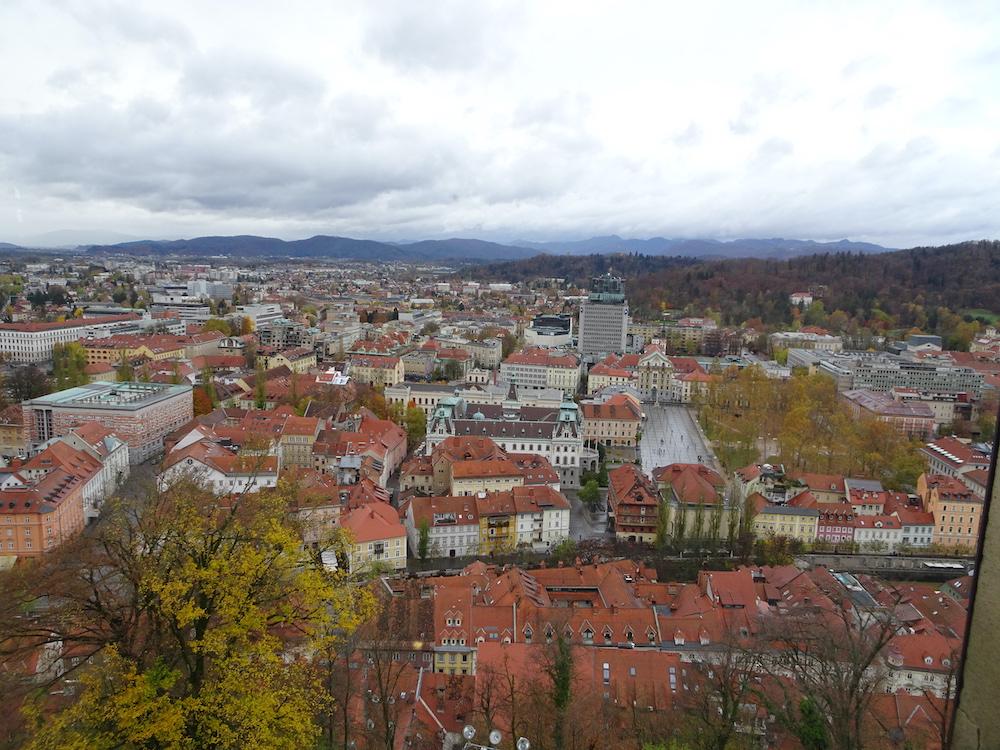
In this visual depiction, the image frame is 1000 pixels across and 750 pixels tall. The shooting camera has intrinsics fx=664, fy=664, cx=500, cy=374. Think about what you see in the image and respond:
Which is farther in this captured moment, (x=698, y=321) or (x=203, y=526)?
(x=698, y=321)

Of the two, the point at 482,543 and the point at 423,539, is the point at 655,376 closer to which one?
the point at 482,543

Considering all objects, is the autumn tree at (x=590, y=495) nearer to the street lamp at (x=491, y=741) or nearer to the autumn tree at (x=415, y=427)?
the autumn tree at (x=415, y=427)

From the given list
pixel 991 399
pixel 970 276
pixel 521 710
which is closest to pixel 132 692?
pixel 521 710

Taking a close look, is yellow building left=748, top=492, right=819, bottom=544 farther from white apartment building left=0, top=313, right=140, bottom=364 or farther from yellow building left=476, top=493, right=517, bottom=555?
white apartment building left=0, top=313, right=140, bottom=364

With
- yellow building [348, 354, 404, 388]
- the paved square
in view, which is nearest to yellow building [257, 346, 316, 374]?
yellow building [348, 354, 404, 388]

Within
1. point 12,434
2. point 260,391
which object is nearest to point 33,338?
point 12,434

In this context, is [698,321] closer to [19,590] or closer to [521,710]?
[521,710]
